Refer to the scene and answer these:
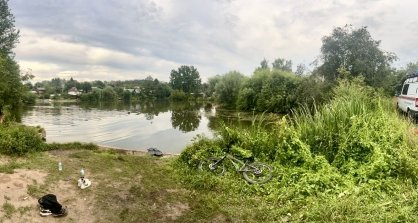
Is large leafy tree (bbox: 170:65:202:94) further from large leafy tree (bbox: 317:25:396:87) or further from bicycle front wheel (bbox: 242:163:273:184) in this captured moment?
bicycle front wheel (bbox: 242:163:273:184)

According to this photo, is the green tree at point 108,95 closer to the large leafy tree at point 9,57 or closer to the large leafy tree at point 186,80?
the large leafy tree at point 186,80

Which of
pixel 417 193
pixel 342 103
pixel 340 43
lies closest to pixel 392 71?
pixel 340 43

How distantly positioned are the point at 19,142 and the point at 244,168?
6400 mm

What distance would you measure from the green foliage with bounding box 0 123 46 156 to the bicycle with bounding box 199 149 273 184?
5172 mm

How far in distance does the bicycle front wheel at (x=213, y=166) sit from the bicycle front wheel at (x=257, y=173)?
64cm

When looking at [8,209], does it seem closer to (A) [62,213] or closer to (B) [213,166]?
(A) [62,213]

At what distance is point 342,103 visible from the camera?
934 centimetres

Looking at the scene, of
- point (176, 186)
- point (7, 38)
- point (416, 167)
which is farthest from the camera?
point (7, 38)

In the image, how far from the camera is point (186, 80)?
10094cm

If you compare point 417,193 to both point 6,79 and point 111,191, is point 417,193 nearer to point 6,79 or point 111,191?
point 111,191

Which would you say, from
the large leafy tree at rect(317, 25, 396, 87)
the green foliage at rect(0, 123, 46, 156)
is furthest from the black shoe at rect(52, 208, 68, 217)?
the large leafy tree at rect(317, 25, 396, 87)

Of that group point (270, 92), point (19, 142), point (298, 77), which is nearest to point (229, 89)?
point (270, 92)

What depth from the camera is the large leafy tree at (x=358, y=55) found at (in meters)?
27.5

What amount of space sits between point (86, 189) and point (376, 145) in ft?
20.5
